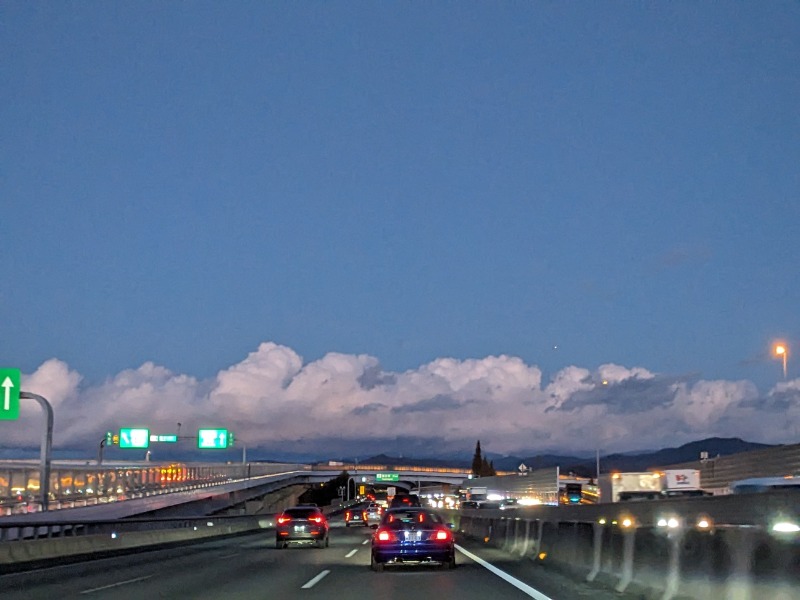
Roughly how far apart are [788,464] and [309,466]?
413ft

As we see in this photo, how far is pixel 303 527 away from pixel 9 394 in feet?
49.0

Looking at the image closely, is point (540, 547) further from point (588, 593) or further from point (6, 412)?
point (6, 412)

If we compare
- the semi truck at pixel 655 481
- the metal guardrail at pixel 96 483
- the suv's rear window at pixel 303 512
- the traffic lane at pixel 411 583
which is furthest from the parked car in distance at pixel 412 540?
the semi truck at pixel 655 481

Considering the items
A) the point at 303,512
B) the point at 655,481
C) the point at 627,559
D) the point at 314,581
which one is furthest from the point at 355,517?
the point at 627,559

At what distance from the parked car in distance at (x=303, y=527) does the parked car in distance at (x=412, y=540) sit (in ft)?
41.8

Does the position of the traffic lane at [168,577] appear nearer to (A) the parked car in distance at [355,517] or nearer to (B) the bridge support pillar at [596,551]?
(B) the bridge support pillar at [596,551]

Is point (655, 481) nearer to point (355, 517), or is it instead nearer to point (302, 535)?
point (355, 517)

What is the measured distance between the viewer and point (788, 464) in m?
50.1

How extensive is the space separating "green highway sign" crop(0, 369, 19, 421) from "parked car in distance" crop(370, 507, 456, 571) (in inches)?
952

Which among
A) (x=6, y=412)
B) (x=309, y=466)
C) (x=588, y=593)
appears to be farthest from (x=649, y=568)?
(x=309, y=466)

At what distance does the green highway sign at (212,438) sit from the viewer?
316 ft

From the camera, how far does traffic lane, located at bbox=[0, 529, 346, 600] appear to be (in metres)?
18.3

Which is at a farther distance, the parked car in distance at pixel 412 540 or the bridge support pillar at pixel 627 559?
the parked car in distance at pixel 412 540

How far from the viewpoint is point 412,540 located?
2252 cm
